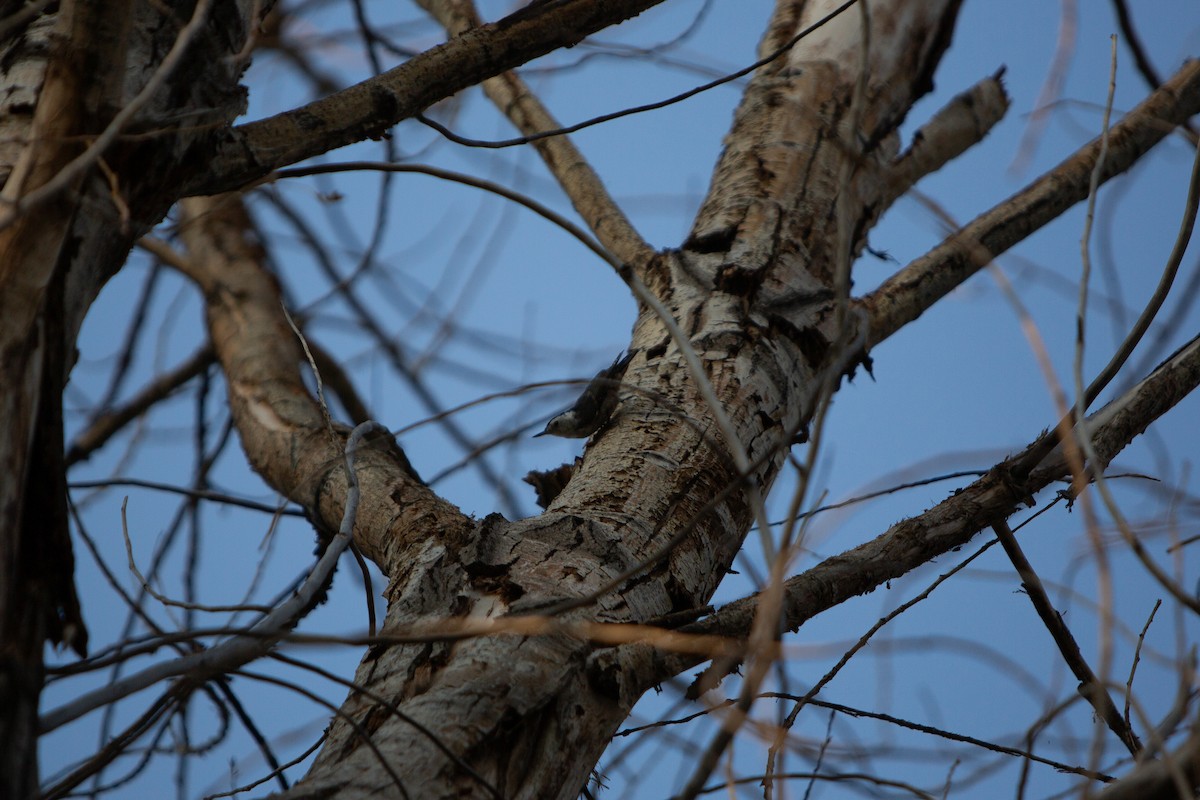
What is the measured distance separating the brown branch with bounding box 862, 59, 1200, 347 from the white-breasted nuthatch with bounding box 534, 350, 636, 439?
1.52ft

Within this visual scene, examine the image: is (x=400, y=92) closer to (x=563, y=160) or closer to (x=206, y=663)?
(x=206, y=663)

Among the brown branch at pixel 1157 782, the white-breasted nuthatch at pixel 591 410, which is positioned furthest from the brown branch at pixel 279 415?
the brown branch at pixel 1157 782

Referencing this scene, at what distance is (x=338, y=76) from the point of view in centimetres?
276

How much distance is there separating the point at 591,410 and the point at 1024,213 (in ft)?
2.94

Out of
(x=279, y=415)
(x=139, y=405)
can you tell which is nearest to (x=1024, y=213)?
(x=279, y=415)

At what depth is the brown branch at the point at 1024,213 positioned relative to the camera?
1.74 meters

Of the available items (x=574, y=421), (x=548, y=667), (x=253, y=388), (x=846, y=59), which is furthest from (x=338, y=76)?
(x=548, y=667)

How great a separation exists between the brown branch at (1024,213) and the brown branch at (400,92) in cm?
86

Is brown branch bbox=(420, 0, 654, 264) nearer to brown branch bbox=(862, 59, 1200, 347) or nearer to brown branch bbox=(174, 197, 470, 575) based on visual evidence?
brown branch bbox=(862, 59, 1200, 347)

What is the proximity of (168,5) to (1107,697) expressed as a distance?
3.54 ft

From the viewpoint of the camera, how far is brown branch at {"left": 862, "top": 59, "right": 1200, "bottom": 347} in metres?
1.74

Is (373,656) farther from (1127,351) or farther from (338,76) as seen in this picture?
(338,76)

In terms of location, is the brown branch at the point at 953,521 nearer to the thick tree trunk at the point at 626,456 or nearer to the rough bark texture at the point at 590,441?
the rough bark texture at the point at 590,441

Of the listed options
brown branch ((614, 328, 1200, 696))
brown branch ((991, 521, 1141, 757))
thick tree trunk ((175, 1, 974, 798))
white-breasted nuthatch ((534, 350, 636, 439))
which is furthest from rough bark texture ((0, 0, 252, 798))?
brown branch ((991, 521, 1141, 757))
